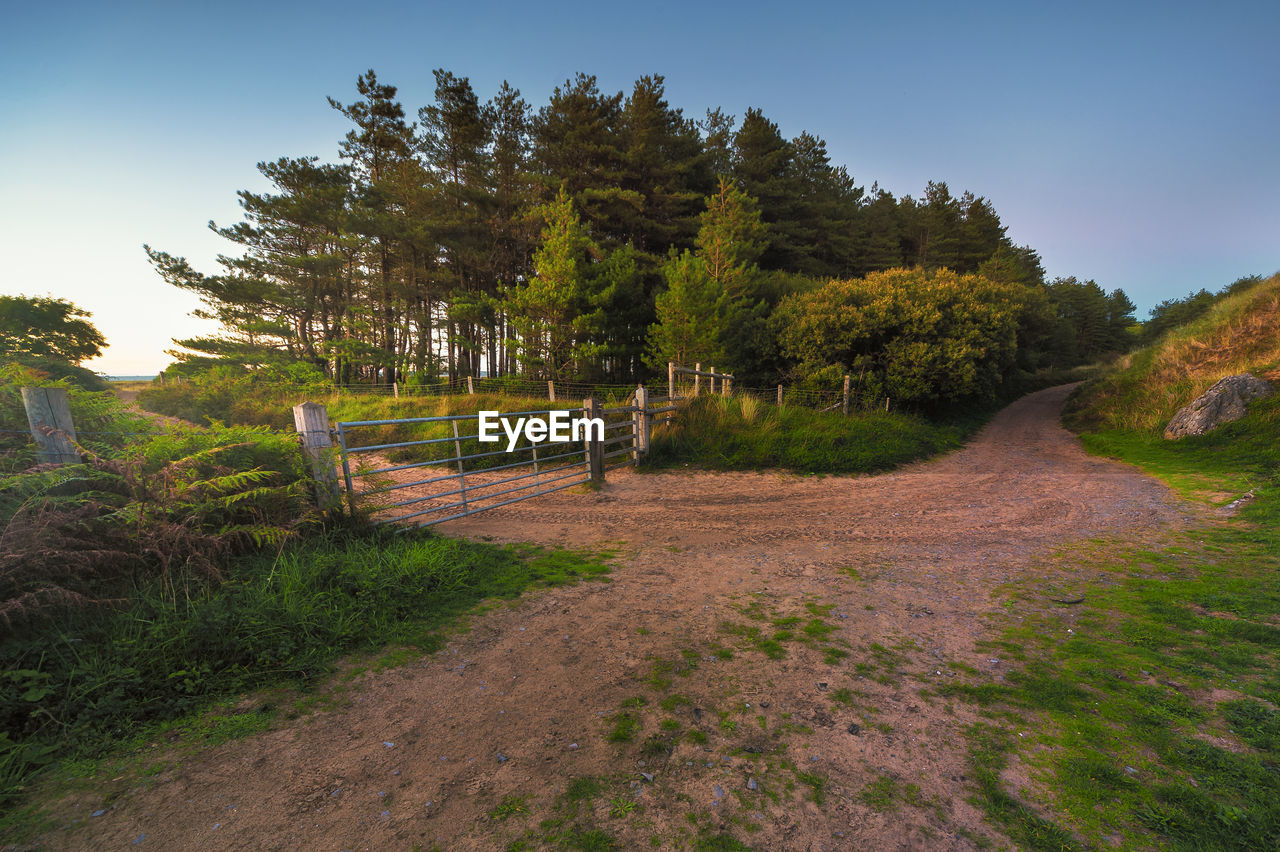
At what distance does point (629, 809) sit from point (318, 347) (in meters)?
28.3

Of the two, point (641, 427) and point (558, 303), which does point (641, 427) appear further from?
point (558, 303)

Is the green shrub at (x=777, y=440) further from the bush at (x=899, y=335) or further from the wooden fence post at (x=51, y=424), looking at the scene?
the wooden fence post at (x=51, y=424)

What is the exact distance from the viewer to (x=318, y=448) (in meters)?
4.38

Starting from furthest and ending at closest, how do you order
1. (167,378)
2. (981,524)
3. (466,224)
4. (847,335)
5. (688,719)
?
(466,224) → (167,378) → (847,335) → (981,524) → (688,719)

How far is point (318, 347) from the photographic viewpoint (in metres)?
23.4

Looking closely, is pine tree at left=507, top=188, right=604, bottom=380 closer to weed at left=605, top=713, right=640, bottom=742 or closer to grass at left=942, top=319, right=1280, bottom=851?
grass at left=942, top=319, right=1280, bottom=851

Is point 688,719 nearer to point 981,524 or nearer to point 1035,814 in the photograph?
point 1035,814

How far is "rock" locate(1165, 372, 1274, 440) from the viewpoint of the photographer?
347 inches

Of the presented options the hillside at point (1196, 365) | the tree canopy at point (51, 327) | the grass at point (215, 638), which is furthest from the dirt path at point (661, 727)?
the tree canopy at point (51, 327)

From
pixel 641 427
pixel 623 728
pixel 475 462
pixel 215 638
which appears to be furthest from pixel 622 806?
pixel 475 462

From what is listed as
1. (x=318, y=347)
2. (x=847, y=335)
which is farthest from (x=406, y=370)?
(x=847, y=335)

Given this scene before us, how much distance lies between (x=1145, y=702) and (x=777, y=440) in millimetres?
7407

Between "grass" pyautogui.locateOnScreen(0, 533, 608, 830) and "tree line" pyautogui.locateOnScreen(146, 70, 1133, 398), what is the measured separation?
13602mm

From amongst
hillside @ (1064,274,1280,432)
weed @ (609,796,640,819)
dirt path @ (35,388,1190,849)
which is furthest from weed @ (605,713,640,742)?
hillside @ (1064,274,1280,432)
